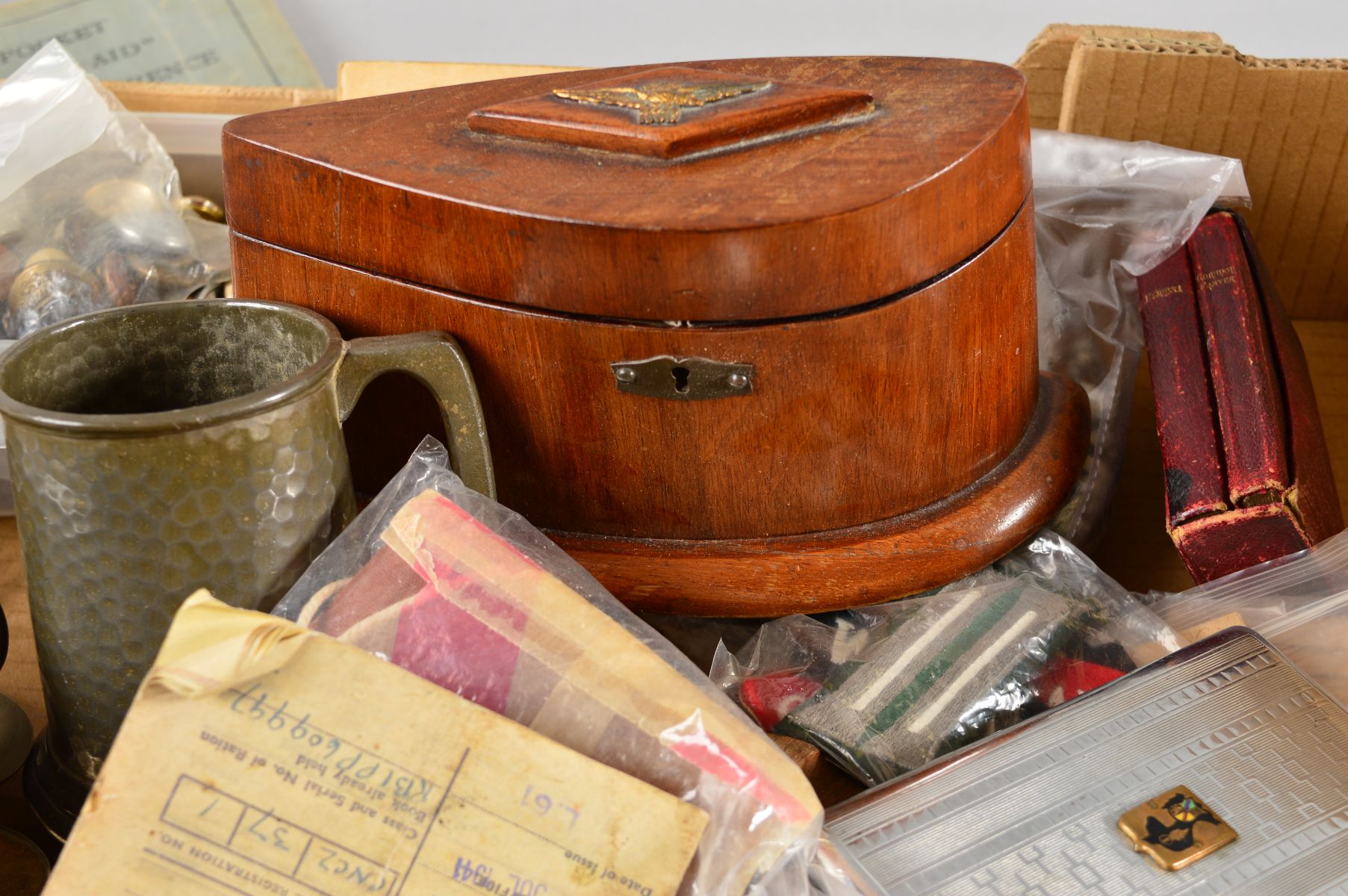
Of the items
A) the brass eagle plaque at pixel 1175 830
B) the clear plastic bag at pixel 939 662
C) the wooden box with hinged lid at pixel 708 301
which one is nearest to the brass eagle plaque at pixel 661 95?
the wooden box with hinged lid at pixel 708 301

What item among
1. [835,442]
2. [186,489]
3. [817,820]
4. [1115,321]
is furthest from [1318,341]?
[186,489]

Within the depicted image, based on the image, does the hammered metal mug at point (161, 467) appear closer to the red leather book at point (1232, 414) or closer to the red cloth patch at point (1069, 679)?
the red cloth patch at point (1069, 679)

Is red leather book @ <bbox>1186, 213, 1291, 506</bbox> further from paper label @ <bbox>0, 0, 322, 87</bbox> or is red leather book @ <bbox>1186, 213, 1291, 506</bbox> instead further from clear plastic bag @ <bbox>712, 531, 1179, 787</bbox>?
paper label @ <bbox>0, 0, 322, 87</bbox>

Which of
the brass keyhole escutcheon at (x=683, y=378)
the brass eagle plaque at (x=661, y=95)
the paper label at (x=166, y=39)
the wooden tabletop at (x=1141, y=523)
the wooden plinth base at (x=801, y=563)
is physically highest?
the brass eagle plaque at (x=661, y=95)

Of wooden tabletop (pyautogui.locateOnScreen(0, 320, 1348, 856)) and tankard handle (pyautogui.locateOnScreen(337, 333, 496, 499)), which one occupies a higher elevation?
tankard handle (pyautogui.locateOnScreen(337, 333, 496, 499))

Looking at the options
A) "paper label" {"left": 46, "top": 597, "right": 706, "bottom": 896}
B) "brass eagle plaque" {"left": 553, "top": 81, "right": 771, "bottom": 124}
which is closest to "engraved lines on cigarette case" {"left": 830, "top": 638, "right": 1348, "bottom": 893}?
"paper label" {"left": 46, "top": 597, "right": 706, "bottom": 896}

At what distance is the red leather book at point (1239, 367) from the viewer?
64 centimetres

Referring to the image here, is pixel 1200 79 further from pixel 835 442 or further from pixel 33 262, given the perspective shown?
→ pixel 33 262

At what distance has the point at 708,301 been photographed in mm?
512

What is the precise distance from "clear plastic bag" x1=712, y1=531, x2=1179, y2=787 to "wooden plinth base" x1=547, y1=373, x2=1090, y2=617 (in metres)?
0.02

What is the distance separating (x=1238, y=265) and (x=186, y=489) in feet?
2.12

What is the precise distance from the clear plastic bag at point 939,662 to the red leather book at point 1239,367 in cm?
10

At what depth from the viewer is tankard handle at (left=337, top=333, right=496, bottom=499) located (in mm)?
528

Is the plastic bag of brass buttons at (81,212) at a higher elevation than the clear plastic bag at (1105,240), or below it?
higher
